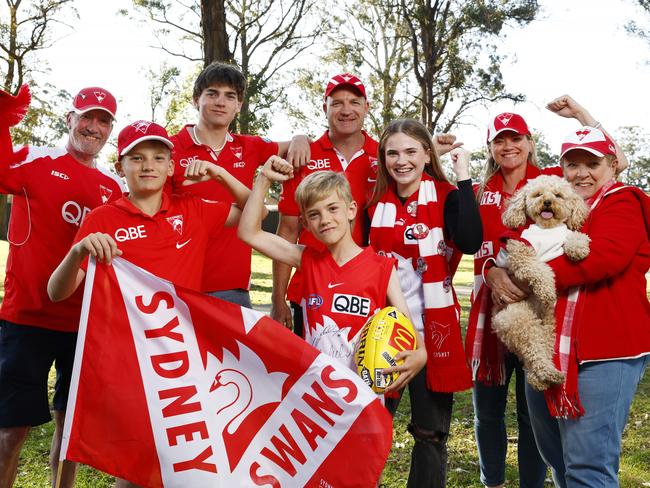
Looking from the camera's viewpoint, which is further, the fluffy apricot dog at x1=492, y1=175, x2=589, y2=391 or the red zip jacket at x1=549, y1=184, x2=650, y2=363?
the fluffy apricot dog at x1=492, y1=175, x2=589, y2=391

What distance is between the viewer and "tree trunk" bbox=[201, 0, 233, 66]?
37.8ft

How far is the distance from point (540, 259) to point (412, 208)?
0.87m

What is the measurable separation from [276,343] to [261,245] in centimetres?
63

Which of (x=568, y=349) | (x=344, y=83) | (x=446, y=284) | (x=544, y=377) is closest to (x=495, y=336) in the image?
(x=446, y=284)

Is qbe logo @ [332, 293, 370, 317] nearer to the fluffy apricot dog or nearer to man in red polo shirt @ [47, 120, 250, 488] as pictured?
the fluffy apricot dog

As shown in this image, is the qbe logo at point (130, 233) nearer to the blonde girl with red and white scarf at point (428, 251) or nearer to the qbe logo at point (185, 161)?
the qbe logo at point (185, 161)

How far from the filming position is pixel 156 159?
4.17 m

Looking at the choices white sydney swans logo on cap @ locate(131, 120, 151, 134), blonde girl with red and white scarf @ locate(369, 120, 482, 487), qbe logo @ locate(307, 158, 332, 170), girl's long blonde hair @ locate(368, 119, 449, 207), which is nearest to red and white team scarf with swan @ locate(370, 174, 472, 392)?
blonde girl with red and white scarf @ locate(369, 120, 482, 487)

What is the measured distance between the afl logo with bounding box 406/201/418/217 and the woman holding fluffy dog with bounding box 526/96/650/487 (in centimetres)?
94

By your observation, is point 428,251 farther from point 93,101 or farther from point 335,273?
point 93,101

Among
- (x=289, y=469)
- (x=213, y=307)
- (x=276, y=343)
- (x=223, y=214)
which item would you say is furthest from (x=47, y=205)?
(x=289, y=469)

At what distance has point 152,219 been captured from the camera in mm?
4090

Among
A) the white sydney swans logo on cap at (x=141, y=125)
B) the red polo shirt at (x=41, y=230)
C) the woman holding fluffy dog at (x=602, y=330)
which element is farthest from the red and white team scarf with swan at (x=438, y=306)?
the red polo shirt at (x=41, y=230)

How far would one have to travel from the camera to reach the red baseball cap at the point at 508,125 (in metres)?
4.56
